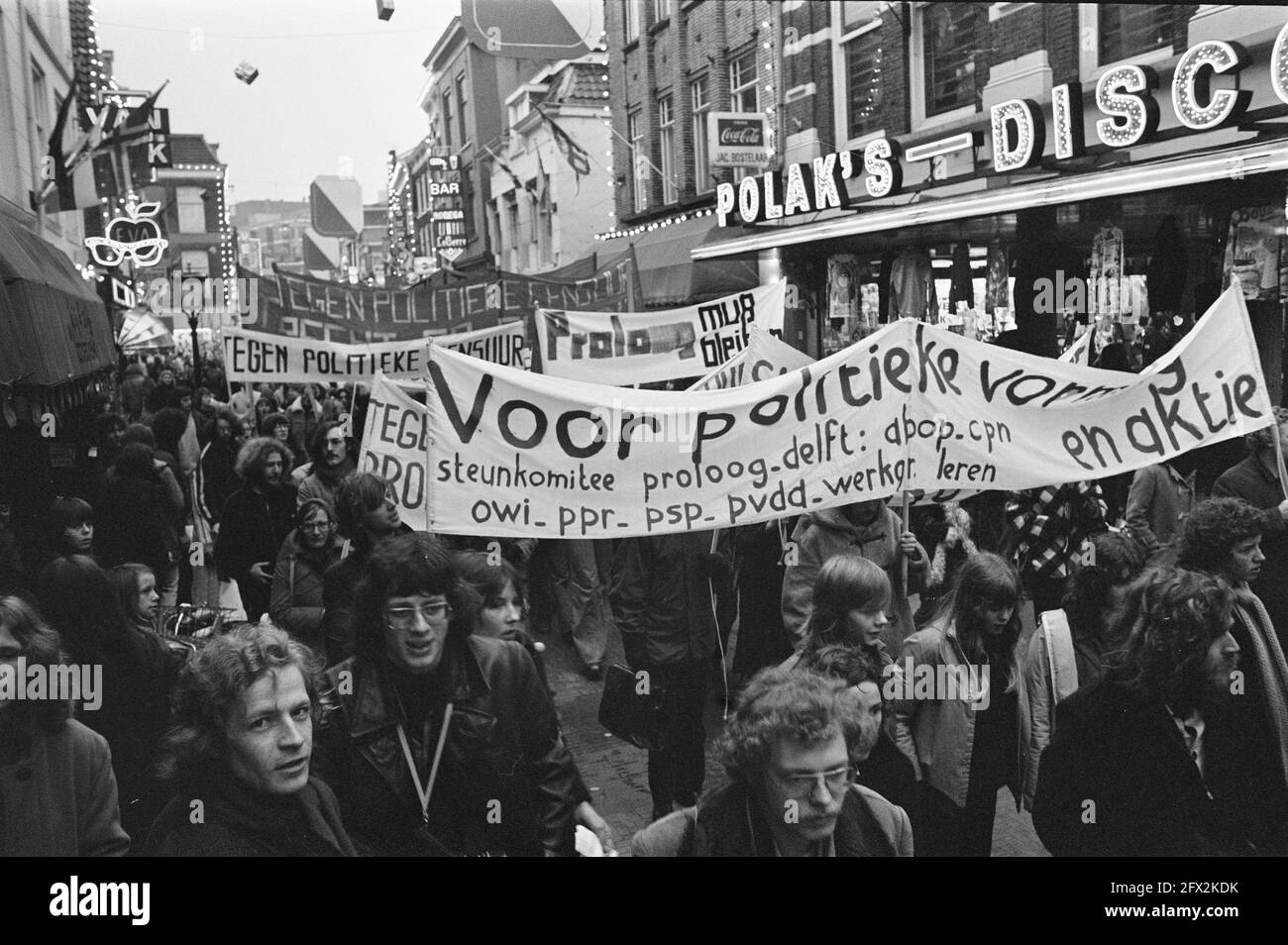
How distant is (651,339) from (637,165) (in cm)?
1416

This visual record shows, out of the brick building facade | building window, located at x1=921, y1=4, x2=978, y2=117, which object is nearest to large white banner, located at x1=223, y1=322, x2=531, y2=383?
the brick building facade

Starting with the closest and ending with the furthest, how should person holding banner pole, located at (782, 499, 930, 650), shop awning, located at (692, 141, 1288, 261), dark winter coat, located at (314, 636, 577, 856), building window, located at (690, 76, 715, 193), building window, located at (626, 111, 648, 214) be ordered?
dark winter coat, located at (314, 636, 577, 856)
person holding banner pole, located at (782, 499, 930, 650)
shop awning, located at (692, 141, 1288, 261)
building window, located at (690, 76, 715, 193)
building window, located at (626, 111, 648, 214)

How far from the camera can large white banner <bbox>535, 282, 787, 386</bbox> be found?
8.87 meters

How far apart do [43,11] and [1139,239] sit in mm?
13480

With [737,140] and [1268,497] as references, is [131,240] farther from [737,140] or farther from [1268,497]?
[1268,497]

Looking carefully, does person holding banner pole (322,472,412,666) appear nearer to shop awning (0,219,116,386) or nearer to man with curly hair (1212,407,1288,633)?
shop awning (0,219,116,386)

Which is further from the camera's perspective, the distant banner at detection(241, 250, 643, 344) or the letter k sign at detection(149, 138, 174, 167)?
the letter k sign at detection(149, 138, 174, 167)

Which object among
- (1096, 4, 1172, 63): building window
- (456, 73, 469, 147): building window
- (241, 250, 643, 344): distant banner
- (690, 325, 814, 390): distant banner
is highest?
(456, 73, 469, 147): building window

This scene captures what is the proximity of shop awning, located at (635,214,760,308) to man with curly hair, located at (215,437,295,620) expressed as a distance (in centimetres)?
996

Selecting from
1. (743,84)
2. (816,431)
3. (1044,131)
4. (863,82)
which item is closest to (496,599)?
(816,431)

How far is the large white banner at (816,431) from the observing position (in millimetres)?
4641

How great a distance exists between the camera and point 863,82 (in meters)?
16.3
